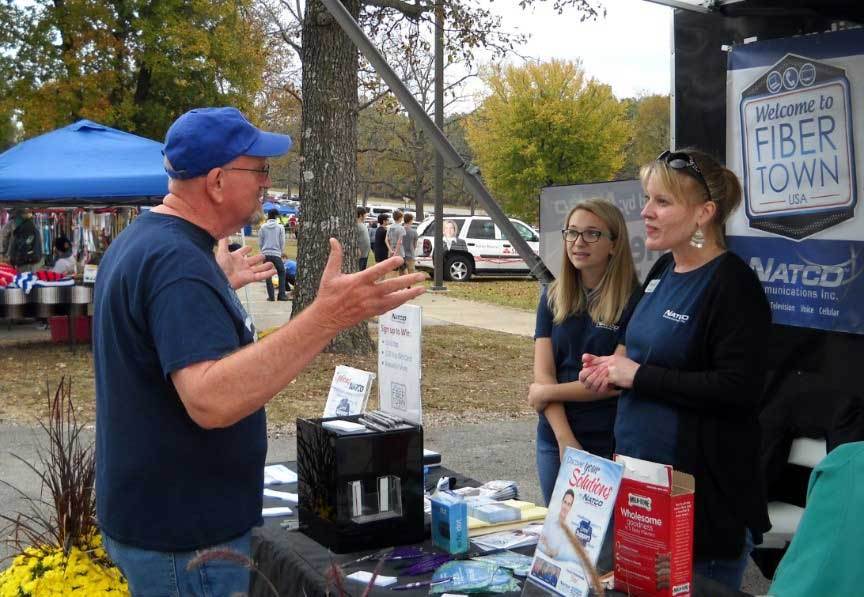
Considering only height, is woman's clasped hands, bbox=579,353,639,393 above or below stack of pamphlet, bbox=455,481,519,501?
above

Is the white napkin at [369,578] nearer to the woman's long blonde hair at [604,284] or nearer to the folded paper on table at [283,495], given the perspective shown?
the folded paper on table at [283,495]

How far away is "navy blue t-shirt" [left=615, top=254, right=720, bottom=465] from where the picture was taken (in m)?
2.71

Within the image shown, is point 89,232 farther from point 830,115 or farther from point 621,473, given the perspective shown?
point 621,473

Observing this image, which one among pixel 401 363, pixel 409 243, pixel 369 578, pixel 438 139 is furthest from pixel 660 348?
pixel 409 243

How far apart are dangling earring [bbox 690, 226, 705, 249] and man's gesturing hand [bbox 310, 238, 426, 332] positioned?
1212 mm

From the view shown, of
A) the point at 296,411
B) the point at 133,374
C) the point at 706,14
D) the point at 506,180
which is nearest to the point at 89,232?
the point at 296,411

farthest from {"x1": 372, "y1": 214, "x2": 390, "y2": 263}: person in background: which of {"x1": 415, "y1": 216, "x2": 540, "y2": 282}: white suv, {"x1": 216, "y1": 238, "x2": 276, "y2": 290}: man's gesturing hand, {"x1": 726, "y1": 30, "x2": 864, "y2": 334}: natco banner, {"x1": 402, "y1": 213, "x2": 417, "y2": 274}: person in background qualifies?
{"x1": 216, "y1": 238, "x2": 276, "y2": 290}: man's gesturing hand

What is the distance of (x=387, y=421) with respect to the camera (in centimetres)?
283

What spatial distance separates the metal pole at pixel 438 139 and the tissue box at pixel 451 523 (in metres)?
1.36

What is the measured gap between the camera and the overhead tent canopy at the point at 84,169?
11086 mm

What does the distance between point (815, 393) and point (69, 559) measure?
3.02 meters

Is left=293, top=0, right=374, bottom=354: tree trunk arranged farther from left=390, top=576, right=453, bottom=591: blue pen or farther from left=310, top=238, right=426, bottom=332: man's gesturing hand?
left=310, top=238, right=426, bottom=332: man's gesturing hand

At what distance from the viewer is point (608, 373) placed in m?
2.84

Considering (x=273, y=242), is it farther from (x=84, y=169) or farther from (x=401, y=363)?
(x=401, y=363)
